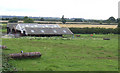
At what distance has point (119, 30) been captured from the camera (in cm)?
6981

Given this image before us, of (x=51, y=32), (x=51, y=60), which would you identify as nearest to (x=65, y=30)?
(x=51, y=32)

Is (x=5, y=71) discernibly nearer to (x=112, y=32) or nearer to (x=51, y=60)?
(x=51, y=60)

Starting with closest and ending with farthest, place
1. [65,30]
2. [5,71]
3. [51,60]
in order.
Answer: [5,71], [51,60], [65,30]

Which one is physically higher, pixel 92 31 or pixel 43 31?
pixel 43 31

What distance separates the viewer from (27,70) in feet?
51.8

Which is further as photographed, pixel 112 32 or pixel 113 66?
pixel 112 32

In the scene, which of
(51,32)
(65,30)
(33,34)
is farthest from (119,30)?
(33,34)

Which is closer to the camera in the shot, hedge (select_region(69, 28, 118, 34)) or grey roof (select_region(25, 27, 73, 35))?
grey roof (select_region(25, 27, 73, 35))

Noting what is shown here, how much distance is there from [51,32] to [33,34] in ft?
16.0

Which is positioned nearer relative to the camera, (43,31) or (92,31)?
(43,31)

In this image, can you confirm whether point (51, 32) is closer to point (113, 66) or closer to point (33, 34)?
point (33, 34)

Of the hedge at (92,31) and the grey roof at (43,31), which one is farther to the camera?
the hedge at (92,31)

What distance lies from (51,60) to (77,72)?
4.88m

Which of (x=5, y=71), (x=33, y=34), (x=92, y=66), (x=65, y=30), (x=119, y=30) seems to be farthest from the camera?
(x=119, y=30)
